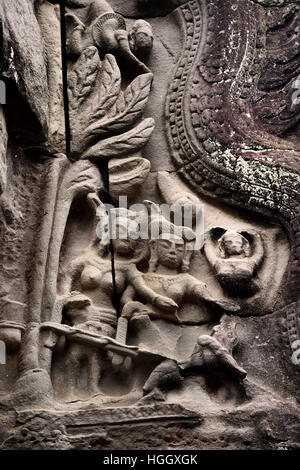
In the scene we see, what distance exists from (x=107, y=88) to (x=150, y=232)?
39.6 inches

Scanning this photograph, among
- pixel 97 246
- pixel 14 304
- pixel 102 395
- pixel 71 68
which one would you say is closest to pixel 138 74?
pixel 71 68

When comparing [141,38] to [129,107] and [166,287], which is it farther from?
[166,287]

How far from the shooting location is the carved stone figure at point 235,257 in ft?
16.0

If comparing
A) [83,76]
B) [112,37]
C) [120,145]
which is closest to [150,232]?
[120,145]

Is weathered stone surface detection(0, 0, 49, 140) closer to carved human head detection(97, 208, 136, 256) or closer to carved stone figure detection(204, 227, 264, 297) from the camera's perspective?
carved human head detection(97, 208, 136, 256)

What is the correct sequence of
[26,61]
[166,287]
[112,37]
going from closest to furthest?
[166,287], [26,61], [112,37]

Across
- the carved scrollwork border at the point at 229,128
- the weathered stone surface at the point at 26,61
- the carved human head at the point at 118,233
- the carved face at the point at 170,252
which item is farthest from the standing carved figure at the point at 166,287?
the weathered stone surface at the point at 26,61

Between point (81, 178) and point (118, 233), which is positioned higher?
point (81, 178)

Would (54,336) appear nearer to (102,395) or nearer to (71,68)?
(102,395)

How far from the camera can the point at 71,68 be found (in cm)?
566

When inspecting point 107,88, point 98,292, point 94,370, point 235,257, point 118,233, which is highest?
point 107,88

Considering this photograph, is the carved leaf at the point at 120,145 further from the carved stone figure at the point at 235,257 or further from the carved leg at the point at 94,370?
the carved leg at the point at 94,370

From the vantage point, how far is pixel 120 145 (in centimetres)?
534
